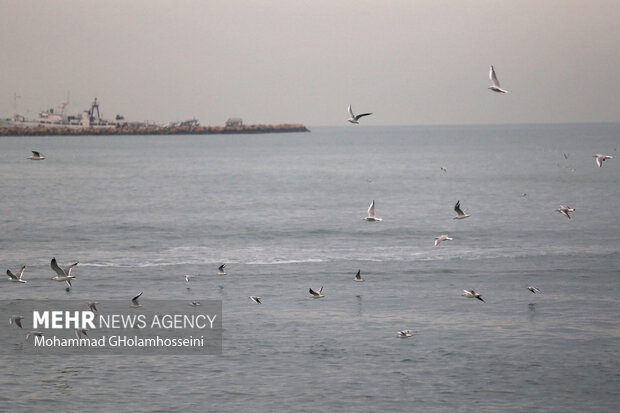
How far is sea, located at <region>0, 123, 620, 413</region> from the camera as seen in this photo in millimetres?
26797

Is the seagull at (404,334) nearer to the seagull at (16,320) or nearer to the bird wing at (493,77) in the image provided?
the bird wing at (493,77)

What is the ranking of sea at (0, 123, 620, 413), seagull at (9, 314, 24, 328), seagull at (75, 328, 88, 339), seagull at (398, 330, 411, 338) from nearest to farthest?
sea at (0, 123, 620, 413) → seagull at (398, 330, 411, 338) → seagull at (75, 328, 88, 339) → seagull at (9, 314, 24, 328)

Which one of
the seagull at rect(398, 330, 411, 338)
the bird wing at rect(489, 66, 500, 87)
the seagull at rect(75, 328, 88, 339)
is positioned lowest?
the seagull at rect(75, 328, 88, 339)

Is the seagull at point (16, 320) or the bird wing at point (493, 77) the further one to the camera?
the seagull at point (16, 320)

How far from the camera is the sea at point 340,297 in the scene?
26.8m

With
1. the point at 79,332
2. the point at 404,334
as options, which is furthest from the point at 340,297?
the point at 79,332

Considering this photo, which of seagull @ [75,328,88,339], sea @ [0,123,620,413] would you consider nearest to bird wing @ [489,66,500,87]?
sea @ [0,123,620,413]

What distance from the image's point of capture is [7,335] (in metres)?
32.9

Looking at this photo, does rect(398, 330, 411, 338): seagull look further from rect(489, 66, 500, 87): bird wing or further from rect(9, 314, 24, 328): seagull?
rect(9, 314, 24, 328): seagull

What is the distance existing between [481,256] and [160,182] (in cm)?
8067

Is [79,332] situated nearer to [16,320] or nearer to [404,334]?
[16,320]

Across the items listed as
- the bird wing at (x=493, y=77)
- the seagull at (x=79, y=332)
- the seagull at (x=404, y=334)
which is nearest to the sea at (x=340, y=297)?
the seagull at (x=404, y=334)

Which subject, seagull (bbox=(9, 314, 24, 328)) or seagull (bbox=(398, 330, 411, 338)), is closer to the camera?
seagull (bbox=(398, 330, 411, 338))

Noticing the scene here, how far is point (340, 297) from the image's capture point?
3959cm
